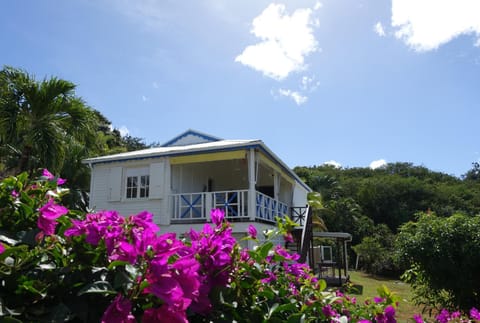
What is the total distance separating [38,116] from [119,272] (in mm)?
11290

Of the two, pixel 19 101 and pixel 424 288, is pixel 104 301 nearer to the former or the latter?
pixel 424 288

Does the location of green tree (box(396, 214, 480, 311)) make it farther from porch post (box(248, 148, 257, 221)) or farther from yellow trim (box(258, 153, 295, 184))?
yellow trim (box(258, 153, 295, 184))

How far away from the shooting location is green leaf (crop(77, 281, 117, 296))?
0.95 meters

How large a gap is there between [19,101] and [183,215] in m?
5.87

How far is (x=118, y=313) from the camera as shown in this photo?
0.94m

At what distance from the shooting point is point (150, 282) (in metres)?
0.97

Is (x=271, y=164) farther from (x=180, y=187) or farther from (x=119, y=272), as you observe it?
(x=119, y=272)

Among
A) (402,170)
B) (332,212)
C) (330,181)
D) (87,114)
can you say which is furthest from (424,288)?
(402,170)

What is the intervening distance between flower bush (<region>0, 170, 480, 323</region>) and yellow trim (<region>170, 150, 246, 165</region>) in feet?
33.0

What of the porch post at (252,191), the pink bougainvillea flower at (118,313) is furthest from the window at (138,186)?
the pink bougainvillea flower at (118,313)

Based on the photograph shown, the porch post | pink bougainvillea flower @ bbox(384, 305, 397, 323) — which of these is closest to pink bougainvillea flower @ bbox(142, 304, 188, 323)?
pink bougainvillea flower @ bbox(384, 305, 397, 323)

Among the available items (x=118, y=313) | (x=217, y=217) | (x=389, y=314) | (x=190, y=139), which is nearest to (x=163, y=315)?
(x=118, y=313)

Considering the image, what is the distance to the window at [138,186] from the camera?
12.8 m

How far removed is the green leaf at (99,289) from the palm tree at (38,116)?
1039cm
